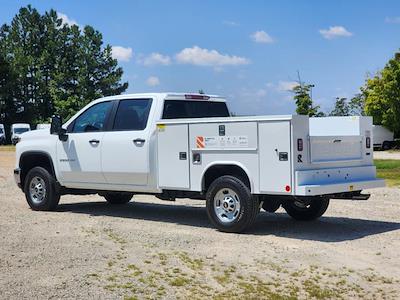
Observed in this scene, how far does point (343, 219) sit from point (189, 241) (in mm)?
3356

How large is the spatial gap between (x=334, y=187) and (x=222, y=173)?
67.8 inches

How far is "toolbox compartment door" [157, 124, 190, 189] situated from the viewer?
947 centimetres

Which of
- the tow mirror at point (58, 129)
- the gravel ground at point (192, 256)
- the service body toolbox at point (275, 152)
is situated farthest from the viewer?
the tow mirror at point (58, 129)

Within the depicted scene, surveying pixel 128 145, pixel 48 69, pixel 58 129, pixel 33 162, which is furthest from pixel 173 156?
pixel 48 69

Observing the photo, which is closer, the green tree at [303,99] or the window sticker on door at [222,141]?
the window sticker on door at [222,141]

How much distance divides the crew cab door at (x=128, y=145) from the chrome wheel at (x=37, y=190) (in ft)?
5.72

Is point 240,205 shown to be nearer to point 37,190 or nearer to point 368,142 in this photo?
point 368,142

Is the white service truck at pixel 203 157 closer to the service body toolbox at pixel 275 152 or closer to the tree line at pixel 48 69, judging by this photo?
the service body toolbox at pixel 275 152

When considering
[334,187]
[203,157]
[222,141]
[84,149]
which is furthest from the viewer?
[84,149]

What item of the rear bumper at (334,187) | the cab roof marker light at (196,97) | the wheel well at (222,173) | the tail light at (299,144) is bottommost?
the rear bumper at (334,187)

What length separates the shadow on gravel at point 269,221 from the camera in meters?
9.09

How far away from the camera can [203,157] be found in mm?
9234

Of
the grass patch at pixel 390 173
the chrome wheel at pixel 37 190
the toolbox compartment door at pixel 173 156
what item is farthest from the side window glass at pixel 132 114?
the grass patch at pixel 390 173

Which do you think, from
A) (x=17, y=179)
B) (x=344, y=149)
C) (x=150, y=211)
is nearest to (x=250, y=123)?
(x=344, y=149)
